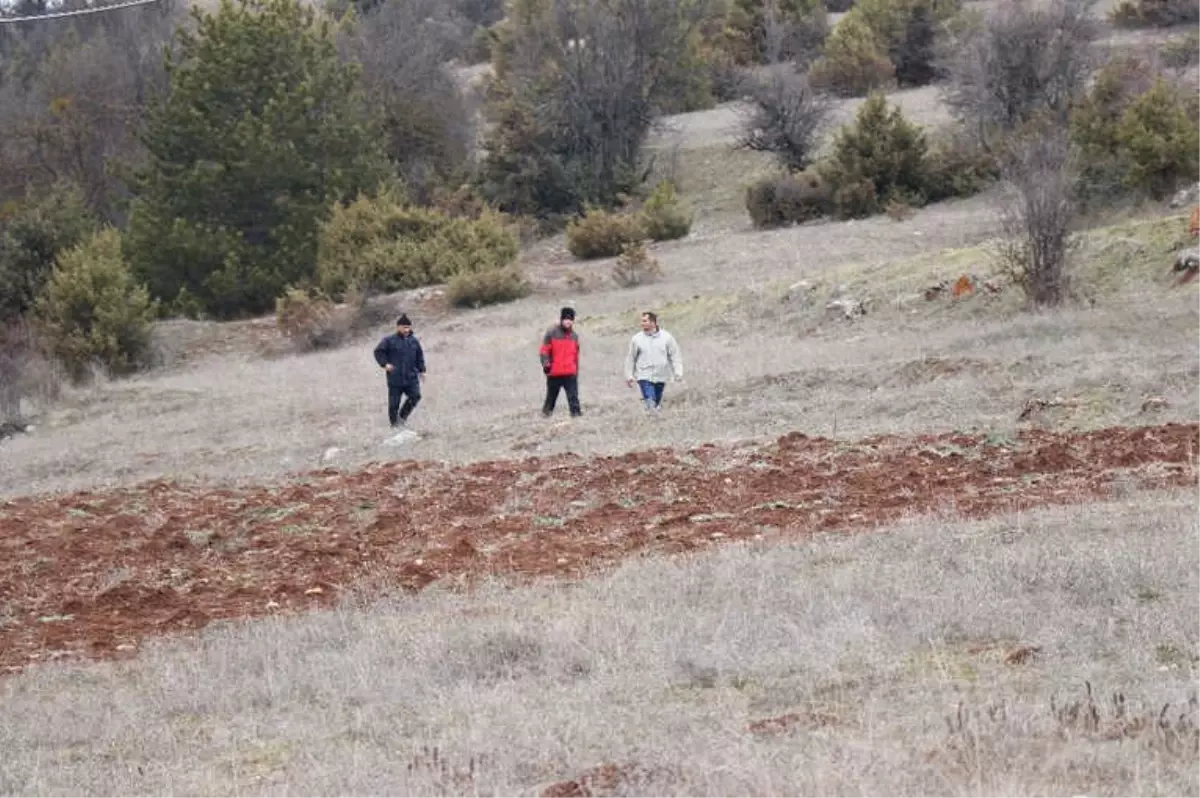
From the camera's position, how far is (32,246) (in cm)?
4225

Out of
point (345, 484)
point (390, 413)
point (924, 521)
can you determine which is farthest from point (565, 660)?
point (390, 413)

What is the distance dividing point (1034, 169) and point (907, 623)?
17.0m

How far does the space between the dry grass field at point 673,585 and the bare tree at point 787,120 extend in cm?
2580

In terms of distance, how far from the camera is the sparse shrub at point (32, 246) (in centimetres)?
4156

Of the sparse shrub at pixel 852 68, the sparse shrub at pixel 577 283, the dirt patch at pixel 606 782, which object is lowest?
the sparse shrub at pixel 577 283

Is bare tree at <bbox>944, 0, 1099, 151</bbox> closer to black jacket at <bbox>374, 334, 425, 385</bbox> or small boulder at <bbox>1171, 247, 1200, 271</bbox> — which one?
small boulder at <bbox>1171, 247, 1200, 271</bbox>

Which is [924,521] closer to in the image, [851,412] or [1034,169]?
[851,412]

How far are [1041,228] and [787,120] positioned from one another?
88.5 ft

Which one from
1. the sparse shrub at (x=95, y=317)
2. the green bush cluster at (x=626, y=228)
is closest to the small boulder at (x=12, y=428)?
the sparse shrub at (x=95, y=317)

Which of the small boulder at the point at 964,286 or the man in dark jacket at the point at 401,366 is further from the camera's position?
the small boulder at the point at 964,286

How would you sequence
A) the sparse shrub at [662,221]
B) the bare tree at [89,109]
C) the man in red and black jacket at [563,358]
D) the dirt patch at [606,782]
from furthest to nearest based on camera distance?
the bare tree at [89,109] < the sparse shrub at [662,221] < the man in red and black jacket at [563,358] < the dirt patch at [606,782]

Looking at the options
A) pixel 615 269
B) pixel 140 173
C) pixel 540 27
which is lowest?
pixel 615 269

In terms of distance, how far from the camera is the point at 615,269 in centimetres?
3625

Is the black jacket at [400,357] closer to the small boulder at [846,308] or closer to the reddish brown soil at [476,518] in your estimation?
the reddish brown soil at [476,518]
